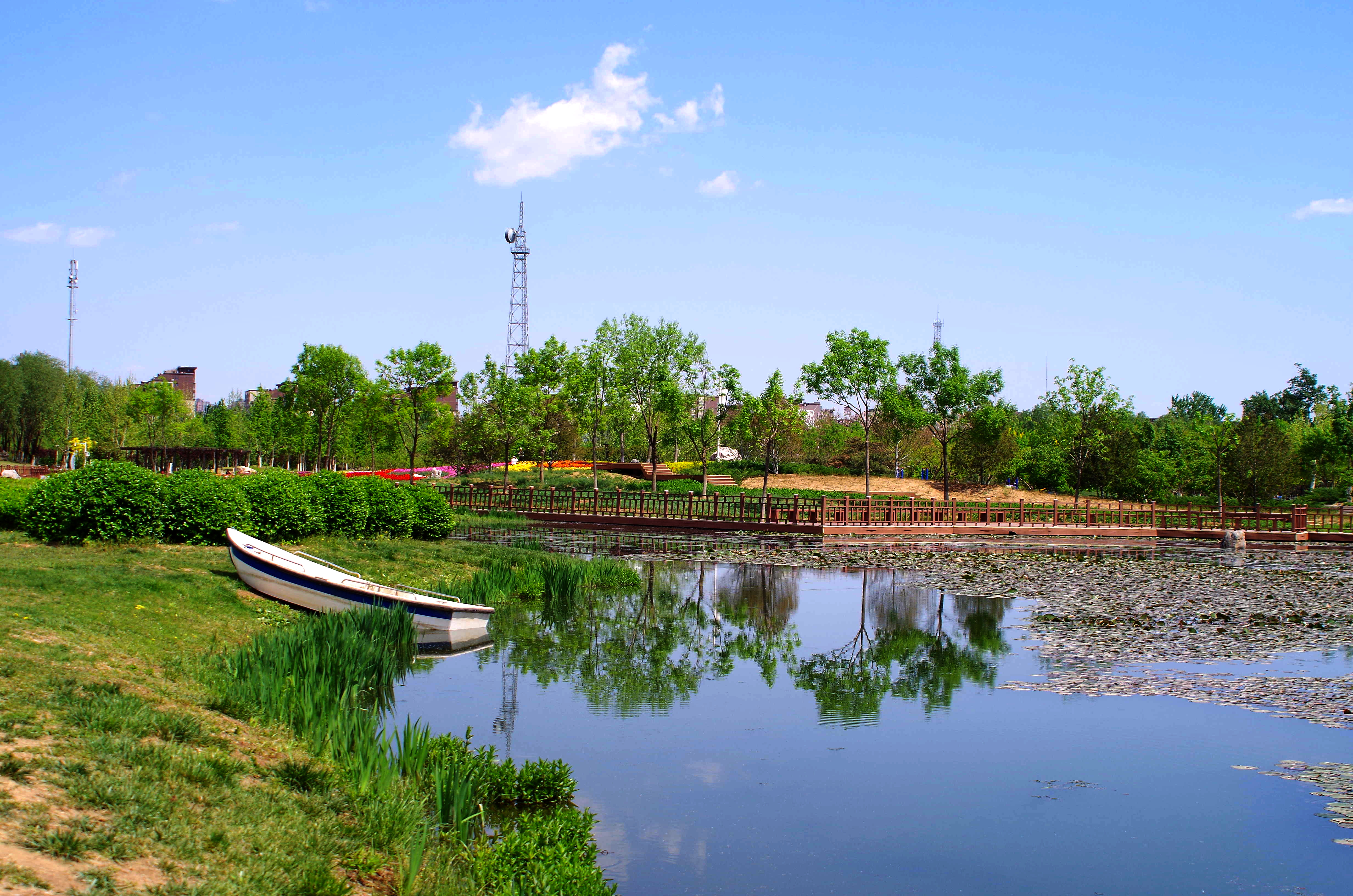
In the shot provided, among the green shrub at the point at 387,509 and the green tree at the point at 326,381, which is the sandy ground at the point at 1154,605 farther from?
the green tree at the point at 326,381

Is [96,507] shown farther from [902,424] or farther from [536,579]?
[902,424]

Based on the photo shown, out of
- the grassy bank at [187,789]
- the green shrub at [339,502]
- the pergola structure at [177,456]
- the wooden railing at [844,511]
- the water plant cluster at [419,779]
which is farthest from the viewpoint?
the pergola structure at [177,456]

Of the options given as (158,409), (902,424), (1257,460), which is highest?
(158,409)

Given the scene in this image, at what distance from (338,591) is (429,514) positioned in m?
10.1

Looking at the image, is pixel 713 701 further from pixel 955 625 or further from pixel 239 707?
pixel 955 625

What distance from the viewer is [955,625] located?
16625 mm

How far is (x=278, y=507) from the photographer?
17.9 m

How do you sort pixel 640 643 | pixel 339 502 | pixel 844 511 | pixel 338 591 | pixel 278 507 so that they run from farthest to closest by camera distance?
pixel 844 511, pixel 339 502, pixel 278 507, pixel 640 643, pixel 338 591

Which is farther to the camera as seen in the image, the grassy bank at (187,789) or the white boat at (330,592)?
the white boat at (330,592)

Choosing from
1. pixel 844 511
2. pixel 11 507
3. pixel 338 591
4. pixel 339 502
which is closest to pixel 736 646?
pixel 338 591

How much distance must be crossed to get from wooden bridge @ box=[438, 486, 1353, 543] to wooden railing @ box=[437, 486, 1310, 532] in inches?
2.6

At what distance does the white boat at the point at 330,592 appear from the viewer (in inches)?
520

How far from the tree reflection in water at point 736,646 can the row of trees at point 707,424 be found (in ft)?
97.2

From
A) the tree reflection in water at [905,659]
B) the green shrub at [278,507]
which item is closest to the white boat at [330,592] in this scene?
the green shrub at [278,507]
